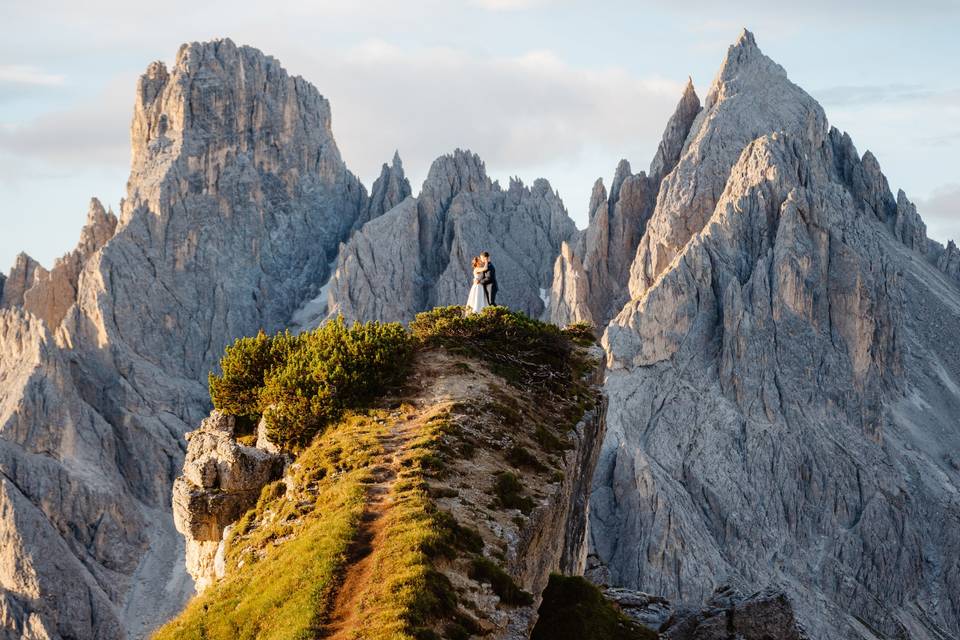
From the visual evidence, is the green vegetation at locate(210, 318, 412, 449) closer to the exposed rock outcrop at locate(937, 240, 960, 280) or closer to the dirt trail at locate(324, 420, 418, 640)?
the dirt trail at locate(324, 420, 418, 640)

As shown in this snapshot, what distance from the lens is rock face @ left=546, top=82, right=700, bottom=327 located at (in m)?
141

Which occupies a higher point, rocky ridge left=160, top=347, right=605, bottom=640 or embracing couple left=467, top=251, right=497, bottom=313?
→ embracing couple left=467, top=251, right=497, bottom=313

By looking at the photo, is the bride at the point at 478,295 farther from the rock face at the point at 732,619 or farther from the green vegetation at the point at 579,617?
the green vegetation at the point at 579,617

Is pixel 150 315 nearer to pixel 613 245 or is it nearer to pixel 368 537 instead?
pixel 613 245

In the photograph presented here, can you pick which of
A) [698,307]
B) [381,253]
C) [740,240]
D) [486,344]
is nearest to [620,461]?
[698,307]

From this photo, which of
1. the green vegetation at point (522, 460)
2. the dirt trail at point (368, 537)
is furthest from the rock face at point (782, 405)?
the dirt trail at point (368, 537)

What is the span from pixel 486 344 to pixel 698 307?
9378cm

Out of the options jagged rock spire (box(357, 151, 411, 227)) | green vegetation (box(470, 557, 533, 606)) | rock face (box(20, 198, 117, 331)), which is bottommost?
green vegetation (box(470, 557, 533, 606))

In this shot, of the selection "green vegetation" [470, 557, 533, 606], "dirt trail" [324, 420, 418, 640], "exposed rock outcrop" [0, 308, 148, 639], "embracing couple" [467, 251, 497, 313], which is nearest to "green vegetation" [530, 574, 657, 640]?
"green vegetation" [470, 557, 533, 606]

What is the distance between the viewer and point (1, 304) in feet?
525

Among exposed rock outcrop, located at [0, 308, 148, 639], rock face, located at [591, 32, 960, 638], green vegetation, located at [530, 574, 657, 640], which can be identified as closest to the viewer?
green vegetation, located at [530, 574, 657, 640]

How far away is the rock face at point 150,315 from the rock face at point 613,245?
49.5 meters

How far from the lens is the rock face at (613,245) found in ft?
463

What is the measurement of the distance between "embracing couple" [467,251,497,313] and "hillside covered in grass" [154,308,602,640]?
2.95 m
